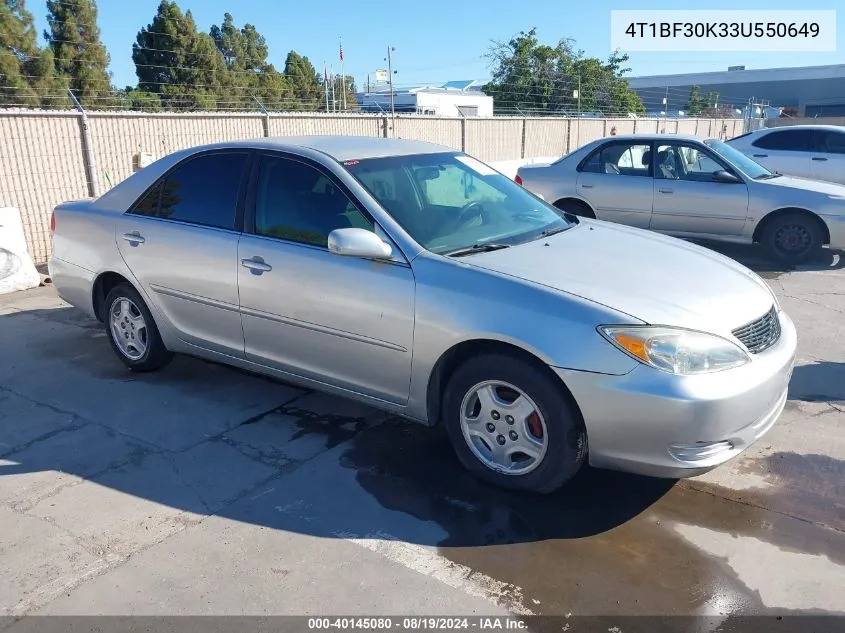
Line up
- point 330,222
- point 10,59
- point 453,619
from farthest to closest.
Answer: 1. point 10,59
2. point 330,222
3. point 453,619

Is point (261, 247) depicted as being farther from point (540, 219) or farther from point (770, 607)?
point (770, 607)

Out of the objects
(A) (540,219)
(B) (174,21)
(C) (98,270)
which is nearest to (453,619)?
(A) (540,219)

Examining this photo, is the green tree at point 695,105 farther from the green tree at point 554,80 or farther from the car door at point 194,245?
the car door at point 194,245

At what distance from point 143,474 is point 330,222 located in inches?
66.6

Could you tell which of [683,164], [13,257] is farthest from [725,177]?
[13,257]

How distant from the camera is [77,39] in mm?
28656

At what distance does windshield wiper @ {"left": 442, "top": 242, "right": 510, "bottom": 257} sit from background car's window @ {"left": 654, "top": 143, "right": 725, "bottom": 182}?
226 inches

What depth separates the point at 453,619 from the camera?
270 centimetres

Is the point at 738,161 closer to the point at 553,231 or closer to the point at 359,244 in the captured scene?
the point at 553,231

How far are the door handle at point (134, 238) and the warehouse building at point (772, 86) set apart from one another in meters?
60.6

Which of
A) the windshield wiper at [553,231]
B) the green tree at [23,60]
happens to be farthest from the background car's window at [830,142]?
the green tree at [23,60]

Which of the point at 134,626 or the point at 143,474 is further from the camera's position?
the point at 143,474

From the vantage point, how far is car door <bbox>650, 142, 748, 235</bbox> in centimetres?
852

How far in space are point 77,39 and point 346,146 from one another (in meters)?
29.4
